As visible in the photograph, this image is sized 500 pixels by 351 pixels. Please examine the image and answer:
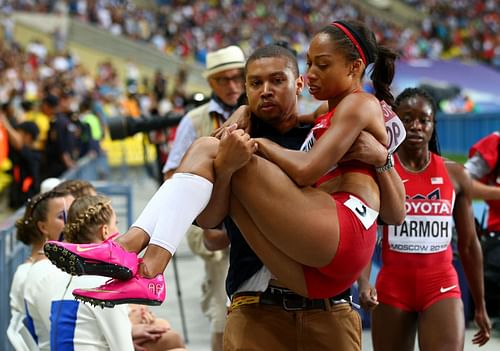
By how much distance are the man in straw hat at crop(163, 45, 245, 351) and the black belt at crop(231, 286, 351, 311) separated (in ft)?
6.21

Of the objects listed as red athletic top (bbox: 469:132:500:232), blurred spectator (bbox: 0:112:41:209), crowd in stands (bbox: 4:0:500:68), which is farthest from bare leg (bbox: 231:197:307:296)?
crowd in stands (bbox: 4:0:500:68)

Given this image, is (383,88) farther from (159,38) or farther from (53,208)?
(159,38)

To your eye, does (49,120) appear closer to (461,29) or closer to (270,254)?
(270,254)

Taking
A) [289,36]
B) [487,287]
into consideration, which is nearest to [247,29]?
[289,36]

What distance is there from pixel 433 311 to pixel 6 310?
96.3 inches

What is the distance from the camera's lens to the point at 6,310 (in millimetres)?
4863

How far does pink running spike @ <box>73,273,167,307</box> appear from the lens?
2.71m

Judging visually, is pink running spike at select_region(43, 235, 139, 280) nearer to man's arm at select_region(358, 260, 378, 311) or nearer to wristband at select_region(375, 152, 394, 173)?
wristband at select_region(375, 152, 394, 173)

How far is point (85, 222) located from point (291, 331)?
119 cm

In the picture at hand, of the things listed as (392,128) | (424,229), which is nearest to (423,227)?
(424,229)

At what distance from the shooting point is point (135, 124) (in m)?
6.12

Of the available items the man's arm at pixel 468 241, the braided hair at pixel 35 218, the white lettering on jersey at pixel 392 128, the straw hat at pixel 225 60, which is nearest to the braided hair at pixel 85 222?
the braided hair at pixel 35 218

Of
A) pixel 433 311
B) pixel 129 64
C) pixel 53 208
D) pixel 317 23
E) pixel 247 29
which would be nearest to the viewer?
pixel 433 311

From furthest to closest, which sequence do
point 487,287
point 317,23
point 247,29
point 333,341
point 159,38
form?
point 317,23, point 247,29, point 159,38, point 487,287, point 333,341
